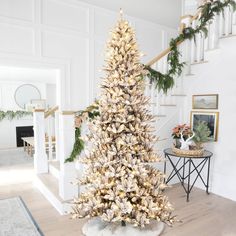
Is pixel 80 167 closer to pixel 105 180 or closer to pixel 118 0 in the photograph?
pixel 105 180

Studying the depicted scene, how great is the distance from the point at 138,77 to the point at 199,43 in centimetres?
218

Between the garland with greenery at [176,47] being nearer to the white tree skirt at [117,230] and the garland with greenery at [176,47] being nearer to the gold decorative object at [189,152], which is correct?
the gold decorative object at [189,152]

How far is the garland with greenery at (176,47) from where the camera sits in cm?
320

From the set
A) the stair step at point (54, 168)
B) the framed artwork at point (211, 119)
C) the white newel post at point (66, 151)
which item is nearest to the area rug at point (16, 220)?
the white newel post at point (66, 151)

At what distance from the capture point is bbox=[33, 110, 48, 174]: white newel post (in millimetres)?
A: 4121

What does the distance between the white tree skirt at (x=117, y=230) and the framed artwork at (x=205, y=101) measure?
215 cm

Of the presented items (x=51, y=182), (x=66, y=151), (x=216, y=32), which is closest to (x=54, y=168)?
(x=51, y=182)

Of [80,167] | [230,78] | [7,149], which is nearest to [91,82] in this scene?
[80,167]

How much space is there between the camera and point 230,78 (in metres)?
3.16

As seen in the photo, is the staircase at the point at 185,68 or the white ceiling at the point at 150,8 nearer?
the staircase at the point at 185,68

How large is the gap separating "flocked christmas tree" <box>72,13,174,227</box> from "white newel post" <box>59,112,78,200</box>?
1056 millimetres

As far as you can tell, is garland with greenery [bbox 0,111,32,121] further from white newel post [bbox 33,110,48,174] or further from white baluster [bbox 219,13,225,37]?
white baluster [bbox 219,13,225,37]

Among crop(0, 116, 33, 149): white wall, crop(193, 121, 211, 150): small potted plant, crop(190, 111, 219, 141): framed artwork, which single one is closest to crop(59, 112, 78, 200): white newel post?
crop(193, 121, 211, 150): small potted plant

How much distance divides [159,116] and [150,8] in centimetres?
219
